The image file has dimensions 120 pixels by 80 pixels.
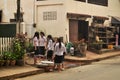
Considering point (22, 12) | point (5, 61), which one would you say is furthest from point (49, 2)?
point (5, 61)

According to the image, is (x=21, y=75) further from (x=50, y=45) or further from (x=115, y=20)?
(x=115, y=20)

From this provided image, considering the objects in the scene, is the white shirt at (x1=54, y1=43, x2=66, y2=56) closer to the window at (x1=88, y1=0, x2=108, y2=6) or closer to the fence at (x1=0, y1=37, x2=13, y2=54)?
the fence at (x1=0, y1=37, x2=13, y2=54)

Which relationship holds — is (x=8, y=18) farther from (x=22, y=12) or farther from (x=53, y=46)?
(x=53, y=46)

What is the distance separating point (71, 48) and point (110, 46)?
715 cm

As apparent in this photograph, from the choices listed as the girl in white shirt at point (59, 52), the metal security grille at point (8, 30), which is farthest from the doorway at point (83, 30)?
the girl in white shirt at point (59, 52)

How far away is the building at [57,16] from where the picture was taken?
2595 cm

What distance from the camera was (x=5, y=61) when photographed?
1758 centimetres

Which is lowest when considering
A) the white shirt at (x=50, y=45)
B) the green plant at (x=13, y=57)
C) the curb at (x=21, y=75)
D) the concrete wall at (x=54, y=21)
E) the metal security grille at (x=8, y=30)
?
the curb at (x=21, y=75)

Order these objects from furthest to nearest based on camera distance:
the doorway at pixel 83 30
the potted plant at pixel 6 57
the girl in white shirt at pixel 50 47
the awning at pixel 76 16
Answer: the doorway at pixel 83 30
the awning at pixel 76 16
the girl in white shirt at pixel 50 47
the potted plant at pixel 6 57

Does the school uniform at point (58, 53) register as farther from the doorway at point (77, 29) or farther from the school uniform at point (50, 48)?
the doorway at point (77, 29)

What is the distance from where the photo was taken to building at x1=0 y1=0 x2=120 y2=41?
26.0 meters

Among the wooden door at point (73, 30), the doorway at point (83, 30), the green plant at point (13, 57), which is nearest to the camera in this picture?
the green plant at point (13, 57)

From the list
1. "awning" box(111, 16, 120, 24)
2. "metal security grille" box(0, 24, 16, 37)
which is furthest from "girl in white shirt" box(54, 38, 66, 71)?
"awning" box(111, 16, 120, 24)

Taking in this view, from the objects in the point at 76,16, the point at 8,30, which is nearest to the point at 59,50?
the point at 8,30
